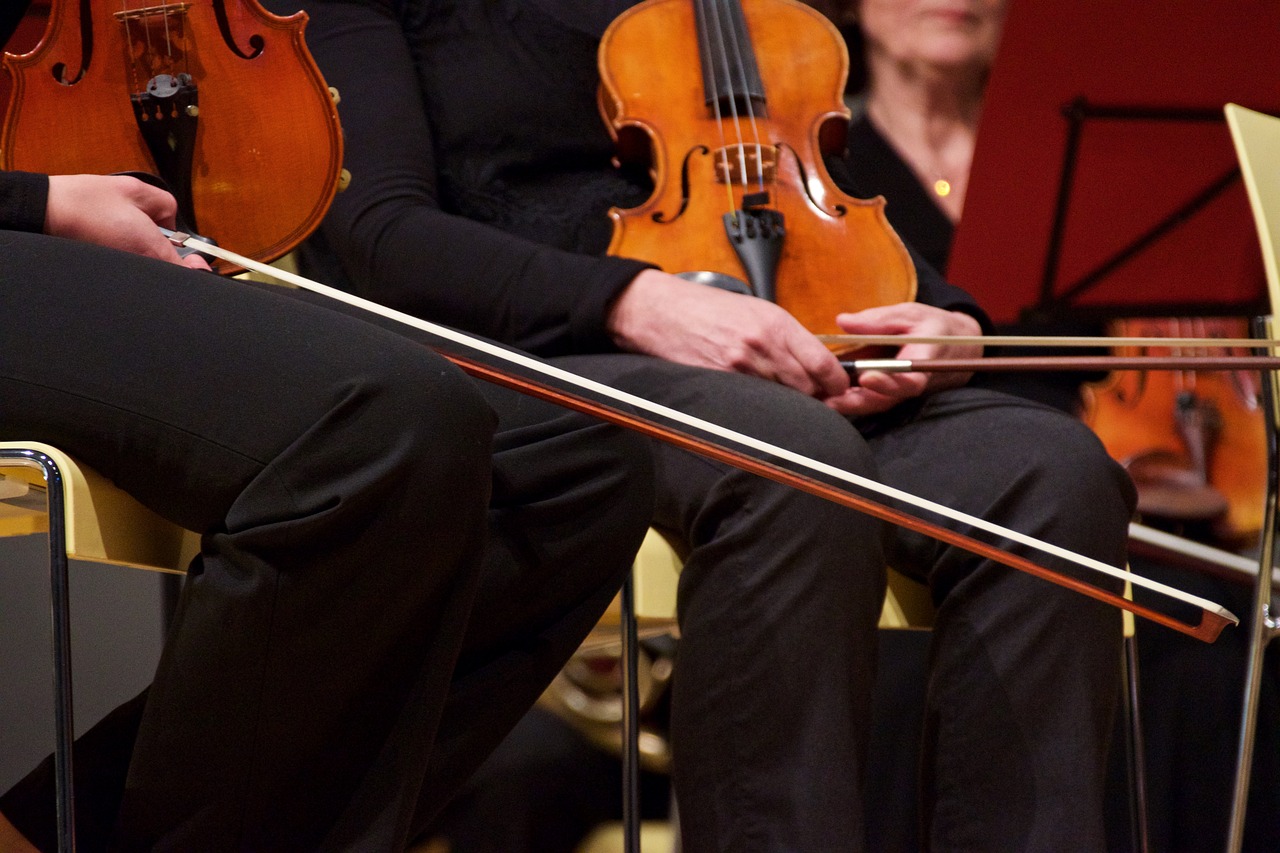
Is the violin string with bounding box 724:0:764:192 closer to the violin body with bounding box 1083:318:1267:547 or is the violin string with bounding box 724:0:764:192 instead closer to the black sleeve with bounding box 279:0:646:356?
the black sleeve with bounding box 279:0:646:356

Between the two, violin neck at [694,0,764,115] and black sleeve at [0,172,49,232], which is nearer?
black sleeve at [0,172,49,232]

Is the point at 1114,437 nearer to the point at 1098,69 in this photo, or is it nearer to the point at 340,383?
the point at 1098,69

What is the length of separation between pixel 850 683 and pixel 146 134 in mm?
582

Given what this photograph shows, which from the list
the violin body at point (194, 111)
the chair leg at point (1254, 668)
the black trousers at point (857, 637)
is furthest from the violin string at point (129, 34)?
the chair leg at point (1254, 668)

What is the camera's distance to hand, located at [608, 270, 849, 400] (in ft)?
3.16

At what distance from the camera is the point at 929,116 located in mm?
2006

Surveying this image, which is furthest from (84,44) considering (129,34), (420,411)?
(420,411)

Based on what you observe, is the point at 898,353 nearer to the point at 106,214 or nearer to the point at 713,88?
the point at 713,88

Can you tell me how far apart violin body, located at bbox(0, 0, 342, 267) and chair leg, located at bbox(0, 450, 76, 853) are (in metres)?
0.26

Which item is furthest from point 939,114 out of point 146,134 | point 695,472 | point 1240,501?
point 146,134

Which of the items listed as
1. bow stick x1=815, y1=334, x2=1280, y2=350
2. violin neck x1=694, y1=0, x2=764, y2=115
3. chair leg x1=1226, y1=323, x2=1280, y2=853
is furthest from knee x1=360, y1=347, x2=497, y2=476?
chair leg x1=1226, y1=323, x2=1280, y2=853

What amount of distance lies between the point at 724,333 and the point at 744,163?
187 millimetres

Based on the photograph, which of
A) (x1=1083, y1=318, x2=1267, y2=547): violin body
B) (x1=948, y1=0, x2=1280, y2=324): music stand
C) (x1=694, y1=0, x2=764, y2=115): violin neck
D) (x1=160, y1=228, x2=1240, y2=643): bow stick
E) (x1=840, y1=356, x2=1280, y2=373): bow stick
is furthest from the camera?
(x1=1083, y1=318, x2=1267, y2=547): violin body

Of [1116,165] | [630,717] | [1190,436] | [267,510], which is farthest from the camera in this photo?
[1190,436]
